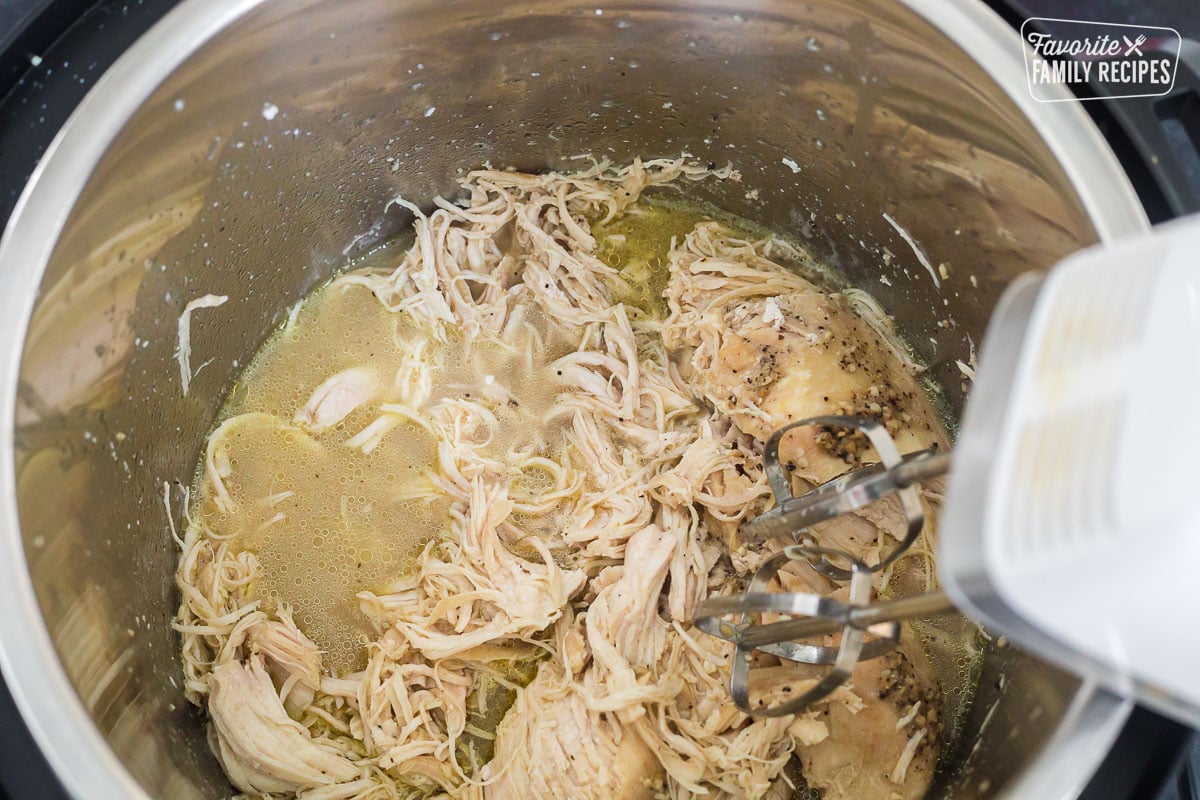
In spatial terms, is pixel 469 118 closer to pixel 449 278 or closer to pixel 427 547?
pixel 449 278

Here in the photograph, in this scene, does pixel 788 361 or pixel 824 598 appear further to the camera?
pixel 788 361

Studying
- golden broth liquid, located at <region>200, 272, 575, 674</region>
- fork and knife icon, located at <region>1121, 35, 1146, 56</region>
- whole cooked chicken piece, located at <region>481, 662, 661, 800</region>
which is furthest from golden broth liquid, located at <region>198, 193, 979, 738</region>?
fork and knife icon, located at <region>1121, 35, 1146, 56</region>

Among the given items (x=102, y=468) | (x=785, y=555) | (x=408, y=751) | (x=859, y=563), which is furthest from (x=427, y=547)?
(x=859, y=563)

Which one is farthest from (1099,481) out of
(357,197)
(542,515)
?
(357,197)

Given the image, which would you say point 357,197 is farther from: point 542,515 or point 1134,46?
point 1134,46

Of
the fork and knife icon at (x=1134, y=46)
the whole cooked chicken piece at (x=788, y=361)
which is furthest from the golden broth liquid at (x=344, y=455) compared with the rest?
the fork and knife icon at (x=1134, y=46)
